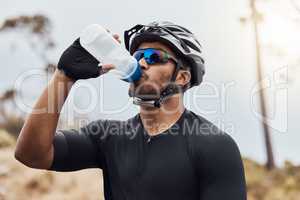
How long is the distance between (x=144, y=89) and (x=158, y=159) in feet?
1.27

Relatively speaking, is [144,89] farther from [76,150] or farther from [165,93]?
[76,150]

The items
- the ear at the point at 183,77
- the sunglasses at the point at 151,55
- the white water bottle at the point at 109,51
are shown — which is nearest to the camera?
the white water bottle at the point at 109,51

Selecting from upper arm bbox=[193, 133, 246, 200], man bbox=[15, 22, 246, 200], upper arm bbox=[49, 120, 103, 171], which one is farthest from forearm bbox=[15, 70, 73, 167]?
upper arm bbox=[193, 133, 246, 200]

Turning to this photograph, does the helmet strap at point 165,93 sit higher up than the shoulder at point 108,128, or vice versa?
the helmet strap at point 165,93

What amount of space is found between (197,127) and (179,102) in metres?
0.28

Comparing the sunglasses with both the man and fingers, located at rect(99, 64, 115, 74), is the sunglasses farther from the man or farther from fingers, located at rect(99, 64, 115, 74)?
fingers, located at rect(99, 64, 115, 74)

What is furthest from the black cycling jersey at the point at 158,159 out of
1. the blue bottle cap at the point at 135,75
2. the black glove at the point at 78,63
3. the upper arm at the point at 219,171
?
the black glove at the point at 78,63

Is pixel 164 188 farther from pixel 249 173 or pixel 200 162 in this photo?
pixel 249 173

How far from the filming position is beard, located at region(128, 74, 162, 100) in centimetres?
307

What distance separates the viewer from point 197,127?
3008 mm

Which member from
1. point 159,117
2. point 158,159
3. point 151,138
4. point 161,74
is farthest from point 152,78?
point 158,159

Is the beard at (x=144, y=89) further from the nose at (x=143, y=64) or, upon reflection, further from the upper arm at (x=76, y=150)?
the upper arm at (x=76, y=150)

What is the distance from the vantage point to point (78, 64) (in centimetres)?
283

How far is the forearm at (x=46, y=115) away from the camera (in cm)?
285
